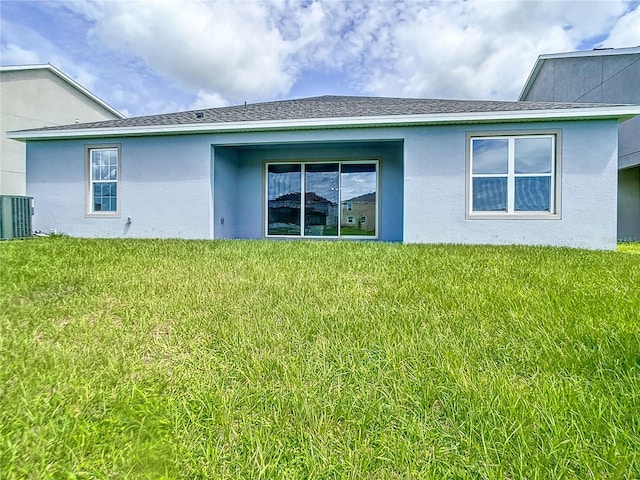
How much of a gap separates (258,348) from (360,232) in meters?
8.22

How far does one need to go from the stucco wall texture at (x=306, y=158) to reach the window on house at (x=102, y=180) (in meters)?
0.22

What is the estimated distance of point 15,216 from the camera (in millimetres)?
8969

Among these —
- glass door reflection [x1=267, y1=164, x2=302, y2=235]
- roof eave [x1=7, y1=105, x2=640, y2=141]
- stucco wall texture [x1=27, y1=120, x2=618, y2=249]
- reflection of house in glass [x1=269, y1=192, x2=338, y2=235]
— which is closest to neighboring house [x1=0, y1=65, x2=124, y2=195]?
roof eave [x1=7, y1=105, x2=640, y2=141]

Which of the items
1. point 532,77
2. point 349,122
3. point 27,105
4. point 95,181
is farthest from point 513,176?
point 27,105

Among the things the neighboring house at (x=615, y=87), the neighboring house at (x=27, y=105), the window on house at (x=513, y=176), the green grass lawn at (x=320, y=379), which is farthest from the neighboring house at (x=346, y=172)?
the neighboring house at (x=615, y=87)

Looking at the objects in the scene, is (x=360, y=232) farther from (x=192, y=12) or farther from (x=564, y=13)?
(x=564, y=13)

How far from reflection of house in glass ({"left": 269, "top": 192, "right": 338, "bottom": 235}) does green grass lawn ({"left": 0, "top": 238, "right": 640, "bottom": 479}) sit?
6.71 metres

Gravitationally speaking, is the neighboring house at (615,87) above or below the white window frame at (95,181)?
above

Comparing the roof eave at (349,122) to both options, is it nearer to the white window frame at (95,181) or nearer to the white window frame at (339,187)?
the white window frame at (95,181)

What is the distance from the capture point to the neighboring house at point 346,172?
7438mm

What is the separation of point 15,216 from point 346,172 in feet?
31.4

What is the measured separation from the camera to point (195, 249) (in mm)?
6445

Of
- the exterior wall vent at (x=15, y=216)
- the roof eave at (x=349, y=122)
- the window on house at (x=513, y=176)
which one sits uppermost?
the roof eave at (x=349, y=122)

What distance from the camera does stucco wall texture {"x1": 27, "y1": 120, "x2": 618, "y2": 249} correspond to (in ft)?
24.3
